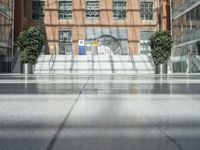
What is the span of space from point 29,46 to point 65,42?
83.7 feet

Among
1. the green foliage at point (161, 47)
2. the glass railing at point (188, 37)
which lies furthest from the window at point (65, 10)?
the green foliage at point (161, 47)

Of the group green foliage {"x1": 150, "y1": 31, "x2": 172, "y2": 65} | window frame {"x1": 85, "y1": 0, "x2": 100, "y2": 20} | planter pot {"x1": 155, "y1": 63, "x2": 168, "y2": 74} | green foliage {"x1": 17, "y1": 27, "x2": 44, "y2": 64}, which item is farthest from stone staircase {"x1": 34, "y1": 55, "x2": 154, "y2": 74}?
window frame {"x1": 85, "y1": 0, "x2": 100, "y2": 20}

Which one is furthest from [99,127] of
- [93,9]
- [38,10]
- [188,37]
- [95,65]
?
[93,9]

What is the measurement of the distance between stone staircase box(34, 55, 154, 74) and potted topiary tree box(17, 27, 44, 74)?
7150 mm

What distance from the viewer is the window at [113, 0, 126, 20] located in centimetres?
6475

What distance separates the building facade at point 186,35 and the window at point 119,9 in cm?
1341

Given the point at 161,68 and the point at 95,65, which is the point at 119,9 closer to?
the point at 95,65

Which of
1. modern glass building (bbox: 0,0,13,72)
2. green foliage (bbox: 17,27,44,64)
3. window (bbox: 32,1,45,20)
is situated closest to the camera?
green foliage (bbox: 17,27,44,64)

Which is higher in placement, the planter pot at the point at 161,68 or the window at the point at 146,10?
the window at the point at 146,10

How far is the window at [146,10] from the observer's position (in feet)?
211

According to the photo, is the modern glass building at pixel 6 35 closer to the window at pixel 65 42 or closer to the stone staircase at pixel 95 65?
the stone staircase at pixel 95 65

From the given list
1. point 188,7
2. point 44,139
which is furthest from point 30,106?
point 188,7

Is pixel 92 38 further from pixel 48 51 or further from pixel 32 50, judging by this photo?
pixel 32 50

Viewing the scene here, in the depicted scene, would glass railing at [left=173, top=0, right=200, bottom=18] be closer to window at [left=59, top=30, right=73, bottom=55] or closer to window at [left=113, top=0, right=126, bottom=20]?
window at [left=113, top=0, right=126, bottom=20]
